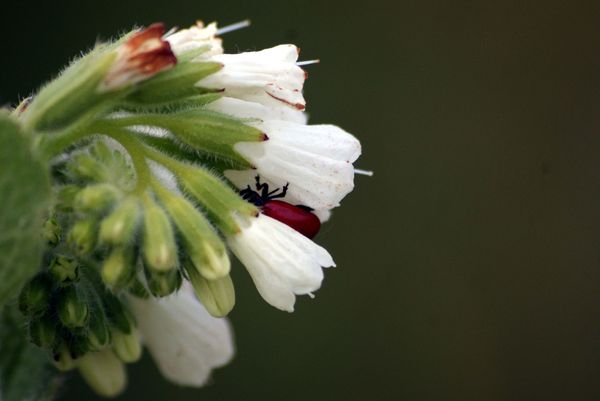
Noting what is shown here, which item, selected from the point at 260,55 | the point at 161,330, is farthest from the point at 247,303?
the point at 260,55

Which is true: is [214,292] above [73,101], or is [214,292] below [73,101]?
below

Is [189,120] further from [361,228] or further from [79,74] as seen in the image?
[361,228]

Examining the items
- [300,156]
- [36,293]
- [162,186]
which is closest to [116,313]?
[36,293]

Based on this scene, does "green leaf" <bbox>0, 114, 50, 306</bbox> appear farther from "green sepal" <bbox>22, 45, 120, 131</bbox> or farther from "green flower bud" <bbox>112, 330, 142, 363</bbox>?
"green flower bud" <bbox>112, 330, 142, 363</bbox>

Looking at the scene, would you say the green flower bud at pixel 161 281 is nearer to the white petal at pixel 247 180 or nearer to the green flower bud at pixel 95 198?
the green flower bud at pixel 95 198

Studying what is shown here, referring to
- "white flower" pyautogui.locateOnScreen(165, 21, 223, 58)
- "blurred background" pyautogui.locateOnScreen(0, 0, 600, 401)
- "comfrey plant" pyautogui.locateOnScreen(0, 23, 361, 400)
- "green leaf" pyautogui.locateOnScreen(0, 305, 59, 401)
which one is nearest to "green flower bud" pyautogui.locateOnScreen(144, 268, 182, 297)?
"comfrey plant" pyautogui.locateOnScreen(0, 23, 361, 400)

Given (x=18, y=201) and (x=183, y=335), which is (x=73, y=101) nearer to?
(x=18, y=201)

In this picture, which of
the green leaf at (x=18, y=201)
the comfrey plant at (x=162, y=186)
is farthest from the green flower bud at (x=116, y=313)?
the green leaf at (x=18, y=201)
